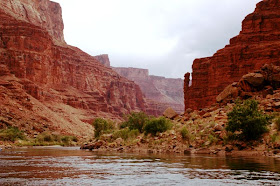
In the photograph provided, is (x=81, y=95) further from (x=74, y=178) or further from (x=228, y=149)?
(x=74, y=178)

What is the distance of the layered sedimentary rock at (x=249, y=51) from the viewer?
167 ft

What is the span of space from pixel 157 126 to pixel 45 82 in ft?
316

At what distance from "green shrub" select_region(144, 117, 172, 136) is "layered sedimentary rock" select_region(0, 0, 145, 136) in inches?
Answer: 1924

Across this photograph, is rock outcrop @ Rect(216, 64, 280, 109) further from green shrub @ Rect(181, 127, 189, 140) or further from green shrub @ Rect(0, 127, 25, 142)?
green shrub @ Rect(0, 127, 25, 142)

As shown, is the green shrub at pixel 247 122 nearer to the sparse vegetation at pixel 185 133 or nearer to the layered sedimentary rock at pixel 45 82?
the sparse vegetation at pixel 185 133

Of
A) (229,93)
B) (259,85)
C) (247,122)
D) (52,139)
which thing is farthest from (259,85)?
(52,139)

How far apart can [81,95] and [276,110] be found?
12477cm

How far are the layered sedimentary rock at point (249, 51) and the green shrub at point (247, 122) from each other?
25.2m

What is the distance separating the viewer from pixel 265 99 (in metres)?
30.3

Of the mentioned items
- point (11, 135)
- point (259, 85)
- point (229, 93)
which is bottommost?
point (11, 135)

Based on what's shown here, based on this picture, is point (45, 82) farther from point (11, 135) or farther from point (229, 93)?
point (229, 93)

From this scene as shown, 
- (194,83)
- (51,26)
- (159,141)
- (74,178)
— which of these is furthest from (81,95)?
(74,178)

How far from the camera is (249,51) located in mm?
53531

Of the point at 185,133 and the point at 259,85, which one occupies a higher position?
the point at 259,85
